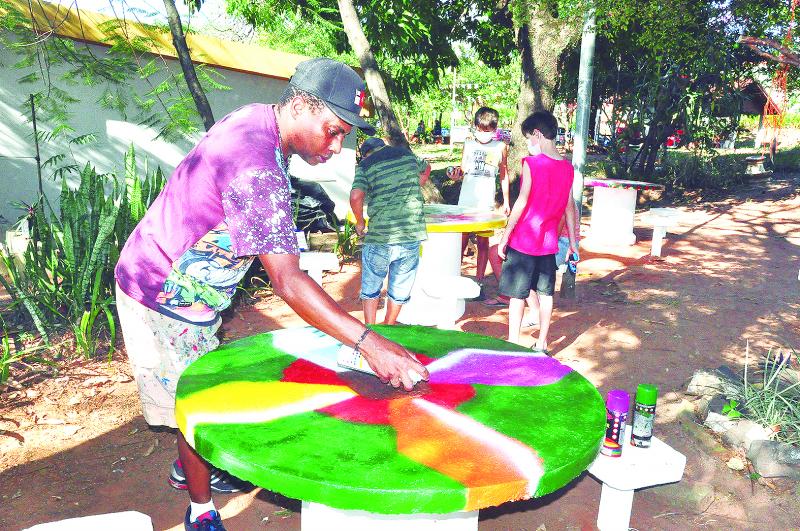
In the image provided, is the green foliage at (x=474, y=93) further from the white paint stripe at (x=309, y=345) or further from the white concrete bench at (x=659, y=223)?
the white paint stripe at (x=309, y=345)

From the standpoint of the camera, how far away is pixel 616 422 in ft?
8.92

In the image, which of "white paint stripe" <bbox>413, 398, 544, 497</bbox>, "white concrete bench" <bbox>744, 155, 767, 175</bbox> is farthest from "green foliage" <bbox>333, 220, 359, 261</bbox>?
"white concrete bench" <bbox>744, 155, 767, 175</bbox>

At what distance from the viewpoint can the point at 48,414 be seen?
391cm

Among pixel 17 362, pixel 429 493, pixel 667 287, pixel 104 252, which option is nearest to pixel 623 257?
pixel 667 287

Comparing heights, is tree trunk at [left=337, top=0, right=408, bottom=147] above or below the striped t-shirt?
above

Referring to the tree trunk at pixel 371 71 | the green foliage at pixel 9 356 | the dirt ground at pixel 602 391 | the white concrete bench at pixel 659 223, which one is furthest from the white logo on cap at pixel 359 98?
the white concrete bench at pixel 659 223

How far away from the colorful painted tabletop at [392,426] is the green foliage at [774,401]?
1878 millimetres

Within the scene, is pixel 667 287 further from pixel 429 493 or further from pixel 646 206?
pixel 646 206

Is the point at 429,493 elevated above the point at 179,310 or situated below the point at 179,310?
below

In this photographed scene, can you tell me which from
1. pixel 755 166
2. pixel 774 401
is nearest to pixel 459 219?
pixel 774 401

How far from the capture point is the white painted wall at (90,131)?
23.2 feet

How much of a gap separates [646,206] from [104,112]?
10529 millimetres

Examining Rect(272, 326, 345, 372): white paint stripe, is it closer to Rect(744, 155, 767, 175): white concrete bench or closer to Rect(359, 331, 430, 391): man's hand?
Rect(359, 331, 430, 391): man's hand

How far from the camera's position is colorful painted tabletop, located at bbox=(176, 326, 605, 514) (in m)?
1.63
